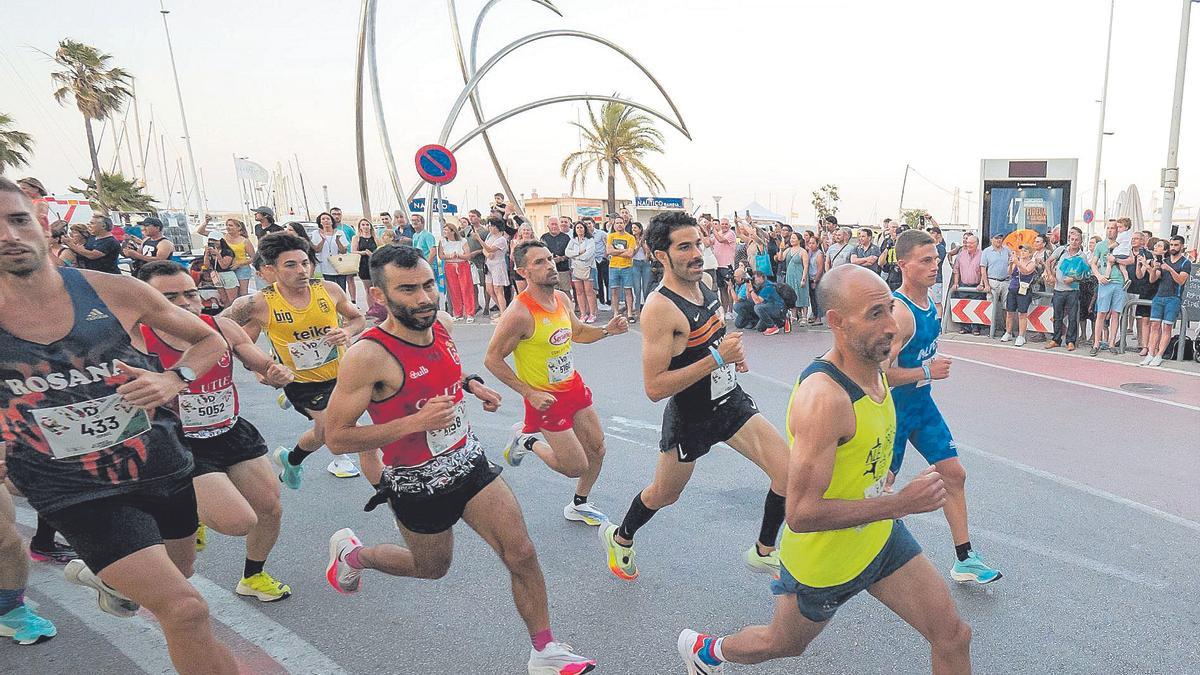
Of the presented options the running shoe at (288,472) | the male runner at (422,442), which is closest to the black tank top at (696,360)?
the male runner at (422,442)

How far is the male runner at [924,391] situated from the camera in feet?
11.6

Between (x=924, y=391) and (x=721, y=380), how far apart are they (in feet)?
3.57

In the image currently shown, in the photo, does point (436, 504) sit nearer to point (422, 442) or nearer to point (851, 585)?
point (422, 442)

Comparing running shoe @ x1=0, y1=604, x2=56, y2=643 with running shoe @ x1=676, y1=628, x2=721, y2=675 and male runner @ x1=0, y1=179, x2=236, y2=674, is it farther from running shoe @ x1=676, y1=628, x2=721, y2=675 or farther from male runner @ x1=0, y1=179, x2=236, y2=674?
running shoe @ x1=676, y1=628, x2=721, y2=675

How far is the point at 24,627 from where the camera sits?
127 inches

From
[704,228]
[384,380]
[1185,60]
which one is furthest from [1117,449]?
[1185,60]

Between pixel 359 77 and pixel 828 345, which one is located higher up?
pixel 359 77

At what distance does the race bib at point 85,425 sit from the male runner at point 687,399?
2211 mm

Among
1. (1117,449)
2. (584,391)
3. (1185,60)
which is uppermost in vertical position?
(1185,60)

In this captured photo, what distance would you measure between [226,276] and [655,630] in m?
11.9

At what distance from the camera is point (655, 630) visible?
3.25m

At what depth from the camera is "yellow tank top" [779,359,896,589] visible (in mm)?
2199

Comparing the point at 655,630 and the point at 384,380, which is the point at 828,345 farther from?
the point at 384,380

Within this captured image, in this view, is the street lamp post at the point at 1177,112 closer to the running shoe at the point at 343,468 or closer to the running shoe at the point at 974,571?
the running shoe at the point at 974,571
